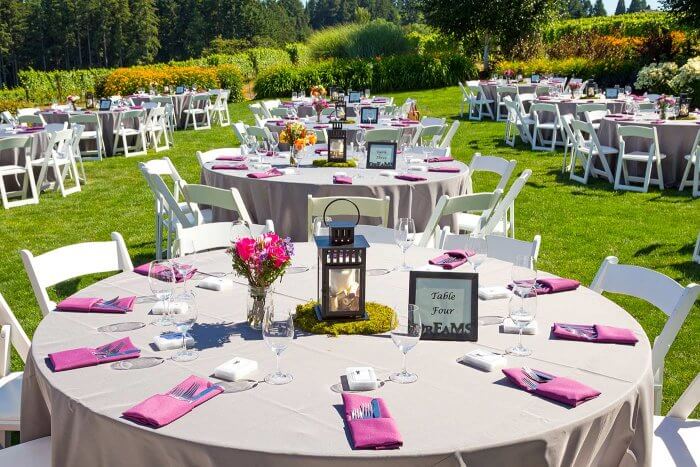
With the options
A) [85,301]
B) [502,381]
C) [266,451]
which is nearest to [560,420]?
[502,381]

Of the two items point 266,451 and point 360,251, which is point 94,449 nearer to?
point 266,451

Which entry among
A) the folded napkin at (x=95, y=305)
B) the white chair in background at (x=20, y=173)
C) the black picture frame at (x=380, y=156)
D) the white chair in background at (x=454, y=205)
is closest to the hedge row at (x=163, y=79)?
the white chair in background at (x=20, y=173)

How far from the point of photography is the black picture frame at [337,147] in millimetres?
6836

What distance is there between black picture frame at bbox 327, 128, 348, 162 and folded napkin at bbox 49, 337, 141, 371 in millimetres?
4322

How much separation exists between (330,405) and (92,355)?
95cm

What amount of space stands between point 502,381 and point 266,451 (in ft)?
2.95

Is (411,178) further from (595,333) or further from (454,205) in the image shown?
(595,333)

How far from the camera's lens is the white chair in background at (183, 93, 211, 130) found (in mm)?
18062

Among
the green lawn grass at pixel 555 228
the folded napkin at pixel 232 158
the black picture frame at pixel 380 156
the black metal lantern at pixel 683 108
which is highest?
the black metal lantern at pixel 683 108

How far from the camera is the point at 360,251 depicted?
2.82 metres

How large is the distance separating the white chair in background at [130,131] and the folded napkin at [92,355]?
11826 millimetres

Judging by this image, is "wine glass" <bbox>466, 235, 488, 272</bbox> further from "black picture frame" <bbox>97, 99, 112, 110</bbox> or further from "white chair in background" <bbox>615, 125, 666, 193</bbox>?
"black picture frame" <bbox>97, 99, 112, 110</bbox>

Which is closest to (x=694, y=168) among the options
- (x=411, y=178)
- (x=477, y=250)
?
(x=411, y=178)

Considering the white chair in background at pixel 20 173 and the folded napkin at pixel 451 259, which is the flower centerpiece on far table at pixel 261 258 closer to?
the folded napkin at pixel 451 259
